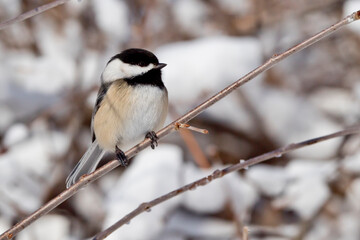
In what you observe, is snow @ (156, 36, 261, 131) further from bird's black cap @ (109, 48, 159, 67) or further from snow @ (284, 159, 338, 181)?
bird's black cap @ (109, 48, 159, 67)

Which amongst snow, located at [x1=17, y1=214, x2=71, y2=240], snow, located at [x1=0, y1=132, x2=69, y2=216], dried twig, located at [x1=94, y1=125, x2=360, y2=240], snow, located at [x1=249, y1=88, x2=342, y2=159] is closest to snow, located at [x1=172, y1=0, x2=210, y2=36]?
snow, located at [x1=249, y1=88, x2=342, y2=159]

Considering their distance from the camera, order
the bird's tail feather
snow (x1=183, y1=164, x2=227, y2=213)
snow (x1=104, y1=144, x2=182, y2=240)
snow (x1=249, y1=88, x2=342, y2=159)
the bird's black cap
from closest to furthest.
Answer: the bird's black cap, the bird's tail feather, snow (x1=104, y1=144, x2=182, y2=240), snow (x1=183, y1=164, x2=227, y2=213), snow (x1=249, y1=88, x2=342, y2=159)

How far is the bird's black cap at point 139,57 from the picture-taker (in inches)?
77.7

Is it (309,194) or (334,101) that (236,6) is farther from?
(309,194)

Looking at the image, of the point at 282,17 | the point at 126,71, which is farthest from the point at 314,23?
the point at 126,71

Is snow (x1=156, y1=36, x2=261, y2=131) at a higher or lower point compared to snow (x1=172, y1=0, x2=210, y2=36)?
lower

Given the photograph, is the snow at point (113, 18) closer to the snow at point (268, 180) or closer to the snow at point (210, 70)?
the snow at point (210, 70)

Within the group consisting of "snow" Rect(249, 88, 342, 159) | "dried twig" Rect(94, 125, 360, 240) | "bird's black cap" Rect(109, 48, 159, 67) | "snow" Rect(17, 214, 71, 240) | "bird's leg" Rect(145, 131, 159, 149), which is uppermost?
"snow" Rect(249, 88, 342, 159)

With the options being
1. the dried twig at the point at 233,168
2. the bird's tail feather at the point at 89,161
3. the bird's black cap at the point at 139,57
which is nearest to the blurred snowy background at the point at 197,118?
the bird's tail feather at the point at 89,161

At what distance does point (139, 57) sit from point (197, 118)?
1931mm

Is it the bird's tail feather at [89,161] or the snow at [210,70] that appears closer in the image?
the bird's tail feather at [89,161]

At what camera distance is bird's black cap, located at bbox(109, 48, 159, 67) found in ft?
6.48

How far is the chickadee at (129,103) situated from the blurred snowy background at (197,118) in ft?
2.78

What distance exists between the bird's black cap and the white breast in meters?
0.09
